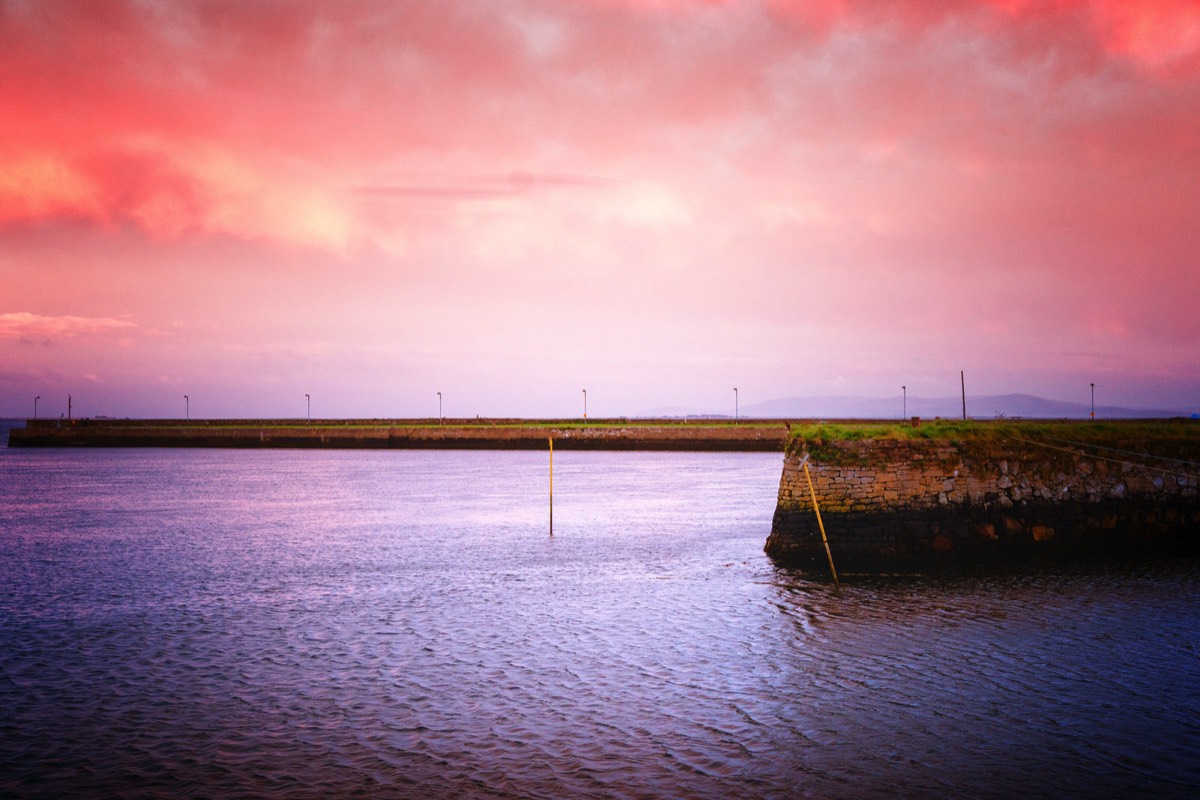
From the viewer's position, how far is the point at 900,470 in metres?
23.2

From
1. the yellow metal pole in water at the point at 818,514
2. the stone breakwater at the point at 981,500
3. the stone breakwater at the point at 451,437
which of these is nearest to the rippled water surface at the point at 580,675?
the yellow metal pole in water at the point at 818,514

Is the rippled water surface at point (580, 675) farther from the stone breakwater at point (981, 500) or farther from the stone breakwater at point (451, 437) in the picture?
the stone breakwater at point (451, 437)

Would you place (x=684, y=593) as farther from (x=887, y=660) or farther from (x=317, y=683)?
(x=317, y=683)

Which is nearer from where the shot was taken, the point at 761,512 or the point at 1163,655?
the point at 1163,655

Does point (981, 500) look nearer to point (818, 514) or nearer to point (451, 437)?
point (818, 514)

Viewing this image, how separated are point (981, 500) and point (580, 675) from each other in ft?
48.6

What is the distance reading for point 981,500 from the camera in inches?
937

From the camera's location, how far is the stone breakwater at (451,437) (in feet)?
351

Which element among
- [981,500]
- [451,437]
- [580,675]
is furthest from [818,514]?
[451,437]

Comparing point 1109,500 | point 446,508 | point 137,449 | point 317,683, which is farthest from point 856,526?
point 137,449

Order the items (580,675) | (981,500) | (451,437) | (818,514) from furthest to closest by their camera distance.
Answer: (451,437) → (981,500) → (818,514) → (580,675)

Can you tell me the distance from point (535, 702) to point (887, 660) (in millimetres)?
5983

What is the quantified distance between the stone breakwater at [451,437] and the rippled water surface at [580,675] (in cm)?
7361

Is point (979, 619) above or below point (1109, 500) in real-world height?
below
